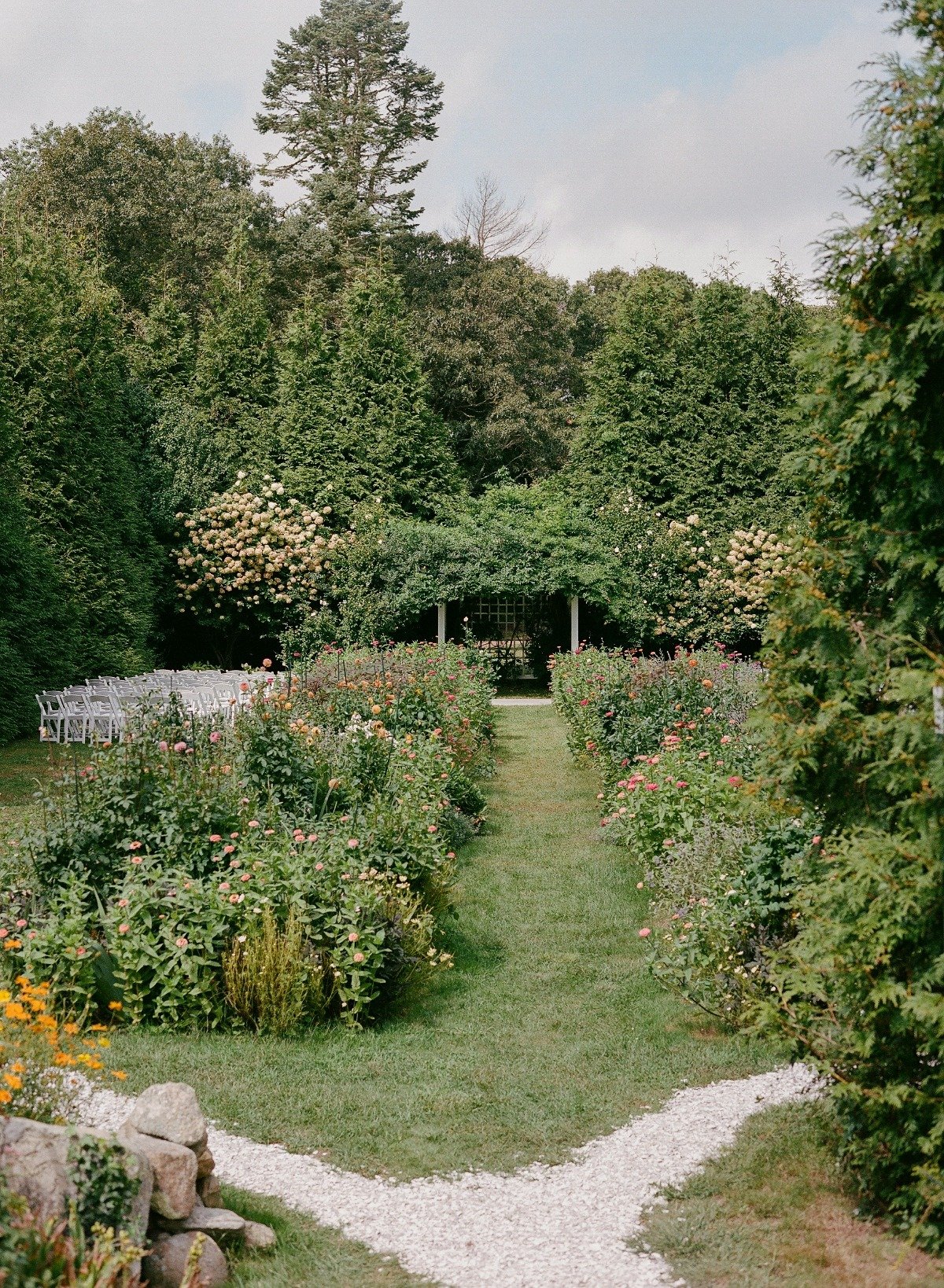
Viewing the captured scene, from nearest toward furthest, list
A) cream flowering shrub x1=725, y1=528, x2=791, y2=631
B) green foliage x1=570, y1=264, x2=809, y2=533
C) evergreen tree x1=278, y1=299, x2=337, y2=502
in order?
cream flowering shrub x1=725, y1=528, x2=791, y2=631
evergreen tree x1=278, y1=299, x2=337, y2=502
green foliage x1=570, y1=264, x2=809, y2=533

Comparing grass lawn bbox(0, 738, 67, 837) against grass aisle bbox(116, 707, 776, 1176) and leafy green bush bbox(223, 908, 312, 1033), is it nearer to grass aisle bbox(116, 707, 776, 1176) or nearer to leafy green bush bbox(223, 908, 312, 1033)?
leafy green bush bbox(223, 908, 312, 1033)

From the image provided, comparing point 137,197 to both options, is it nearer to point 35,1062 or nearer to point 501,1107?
point 501,1107

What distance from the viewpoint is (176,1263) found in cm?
324

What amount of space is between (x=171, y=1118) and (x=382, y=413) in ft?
62.5

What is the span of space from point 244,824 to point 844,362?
4061mm

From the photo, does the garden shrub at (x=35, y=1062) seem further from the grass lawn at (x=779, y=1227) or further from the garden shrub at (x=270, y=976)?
the grass lawn at (x=779, y=1227)

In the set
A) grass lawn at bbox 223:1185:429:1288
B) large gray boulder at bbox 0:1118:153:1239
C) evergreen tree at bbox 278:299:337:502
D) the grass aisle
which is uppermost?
evergreen tree at bbox 278:299:337:502

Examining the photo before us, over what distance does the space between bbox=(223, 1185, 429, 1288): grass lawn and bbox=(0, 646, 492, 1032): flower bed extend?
1677mm

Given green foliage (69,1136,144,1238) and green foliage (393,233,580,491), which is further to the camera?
green foliage (393,233,580,491)

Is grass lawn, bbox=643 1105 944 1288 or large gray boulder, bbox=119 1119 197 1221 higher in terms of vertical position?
large gray boulder, bbox=119 1119 197 1221

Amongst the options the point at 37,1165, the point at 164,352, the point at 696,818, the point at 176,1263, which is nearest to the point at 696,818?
the point at 696,818

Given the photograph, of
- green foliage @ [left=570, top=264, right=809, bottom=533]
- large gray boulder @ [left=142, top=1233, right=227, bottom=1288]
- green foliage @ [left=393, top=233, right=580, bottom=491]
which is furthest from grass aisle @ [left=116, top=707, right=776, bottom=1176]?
green foliage @ [left=393, top=233, right=580, bottom=491]

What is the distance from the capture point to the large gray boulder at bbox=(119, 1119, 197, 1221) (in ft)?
10.8

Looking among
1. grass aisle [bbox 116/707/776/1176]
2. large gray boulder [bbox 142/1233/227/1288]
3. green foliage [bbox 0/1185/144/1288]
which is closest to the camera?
green foliage [bbox 0/1185/144/1288]
